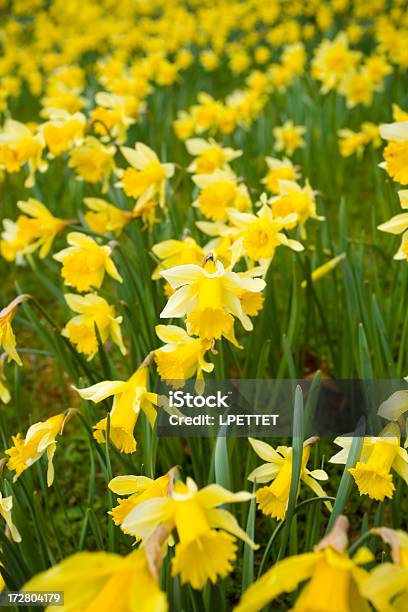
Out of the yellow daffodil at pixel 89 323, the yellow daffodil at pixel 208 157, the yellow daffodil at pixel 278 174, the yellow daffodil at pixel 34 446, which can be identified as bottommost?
the yellow daffodil at pixel 34 446

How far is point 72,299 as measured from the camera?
1825mm

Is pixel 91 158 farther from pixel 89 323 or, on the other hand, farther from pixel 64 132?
pixel 89 323

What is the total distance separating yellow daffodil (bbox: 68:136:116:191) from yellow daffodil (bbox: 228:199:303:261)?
2.53ft

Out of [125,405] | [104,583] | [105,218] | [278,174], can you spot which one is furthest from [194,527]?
[278,174]

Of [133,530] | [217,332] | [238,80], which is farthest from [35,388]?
[238,80]

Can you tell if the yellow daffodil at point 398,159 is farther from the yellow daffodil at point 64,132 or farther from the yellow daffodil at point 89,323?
the yellow daffodil at point 64,132

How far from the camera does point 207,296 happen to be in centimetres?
143

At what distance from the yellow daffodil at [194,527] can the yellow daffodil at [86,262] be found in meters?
1.06

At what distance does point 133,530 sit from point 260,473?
438 millimetres

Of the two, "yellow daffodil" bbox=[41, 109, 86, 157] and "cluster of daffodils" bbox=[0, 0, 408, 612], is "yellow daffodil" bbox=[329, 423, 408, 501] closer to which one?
"cluster of daffodils" bbox=[0, 0, 408, 612]

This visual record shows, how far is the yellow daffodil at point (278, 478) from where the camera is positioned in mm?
1296

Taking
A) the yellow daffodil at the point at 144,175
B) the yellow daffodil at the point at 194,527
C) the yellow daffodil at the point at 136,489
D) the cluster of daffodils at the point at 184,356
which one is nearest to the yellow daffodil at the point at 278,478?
the cluster of daffodils at the point at 184,356

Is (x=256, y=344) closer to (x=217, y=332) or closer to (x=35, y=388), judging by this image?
(x=217, y=332)

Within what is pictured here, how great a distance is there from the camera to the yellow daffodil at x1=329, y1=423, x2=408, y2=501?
1.26m
